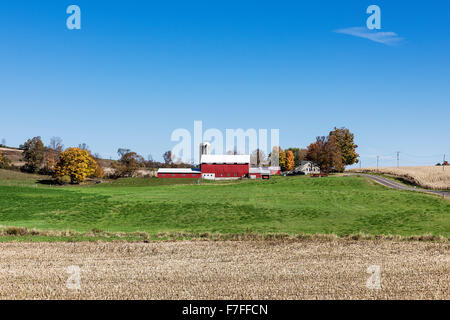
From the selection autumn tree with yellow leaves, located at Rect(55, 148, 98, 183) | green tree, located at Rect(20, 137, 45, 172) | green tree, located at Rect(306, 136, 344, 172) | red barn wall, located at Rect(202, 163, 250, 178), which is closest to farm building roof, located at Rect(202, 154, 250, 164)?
red barn wall, located at Rect(202, 163, 250, 178)

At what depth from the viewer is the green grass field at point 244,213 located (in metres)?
42.0

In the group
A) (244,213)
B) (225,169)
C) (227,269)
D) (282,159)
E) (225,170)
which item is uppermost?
(282,159)

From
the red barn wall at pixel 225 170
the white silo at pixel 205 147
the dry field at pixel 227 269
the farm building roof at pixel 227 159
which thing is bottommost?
the dry field at pixel 227 269

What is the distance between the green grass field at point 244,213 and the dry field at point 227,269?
959cm

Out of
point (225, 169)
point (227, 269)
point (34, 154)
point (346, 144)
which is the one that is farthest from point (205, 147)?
point (227, 269)

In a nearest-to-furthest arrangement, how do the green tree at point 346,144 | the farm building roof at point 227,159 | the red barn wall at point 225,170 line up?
the red barn wall at point 225,170
the farm building roof at point 227,159
the green tree at point 346,144

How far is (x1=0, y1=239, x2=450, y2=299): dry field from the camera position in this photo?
55.8ft

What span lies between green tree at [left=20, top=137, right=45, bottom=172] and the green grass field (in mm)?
84041

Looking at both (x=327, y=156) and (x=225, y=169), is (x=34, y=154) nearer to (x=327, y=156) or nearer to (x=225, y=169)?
(x=225, y=169)

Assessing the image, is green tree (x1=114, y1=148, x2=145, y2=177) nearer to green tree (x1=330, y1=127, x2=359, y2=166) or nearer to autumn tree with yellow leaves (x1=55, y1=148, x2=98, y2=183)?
autumn tree with yellow leaves (x1=55, y1=148, x2=98, y2=183)

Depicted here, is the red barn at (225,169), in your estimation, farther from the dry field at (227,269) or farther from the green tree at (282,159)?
the dry field at (227,269)

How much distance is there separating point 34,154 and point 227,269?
143209 mm

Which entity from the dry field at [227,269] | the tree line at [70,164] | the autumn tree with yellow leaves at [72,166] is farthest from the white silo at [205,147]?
the dry field at [227,269]

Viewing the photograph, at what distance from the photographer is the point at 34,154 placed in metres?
149
